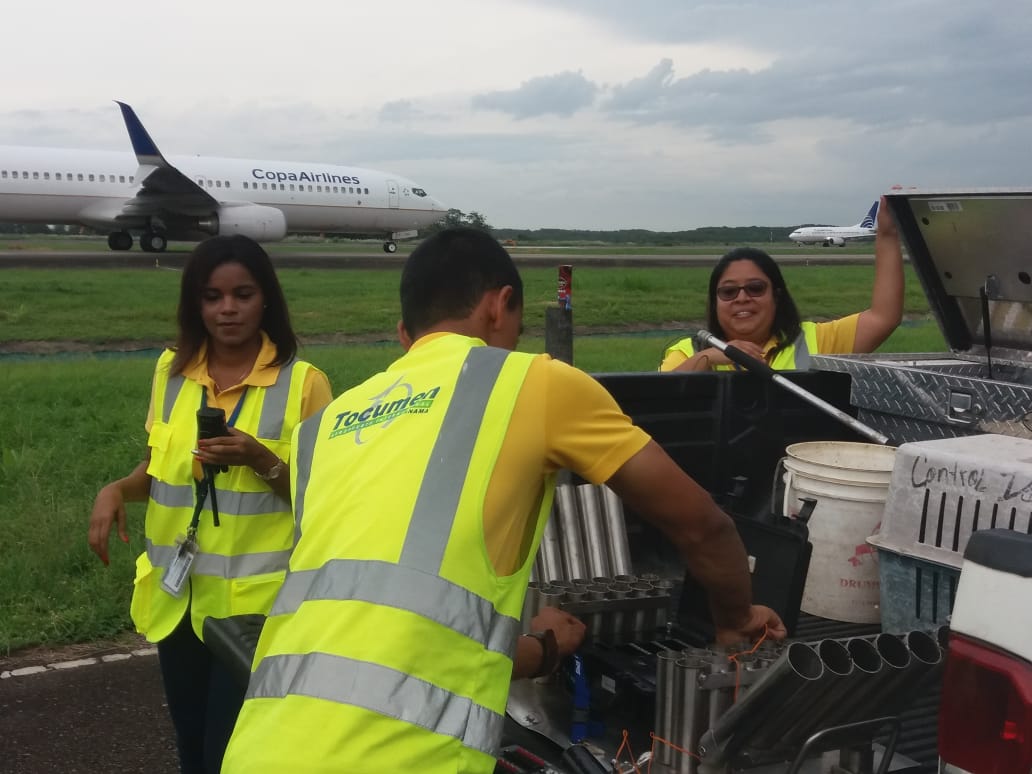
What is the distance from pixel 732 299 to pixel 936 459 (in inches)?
80.3

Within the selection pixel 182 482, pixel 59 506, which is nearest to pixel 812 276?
pixel 59 506

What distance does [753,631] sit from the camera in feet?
6.33

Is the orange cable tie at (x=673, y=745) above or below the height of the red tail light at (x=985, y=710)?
below

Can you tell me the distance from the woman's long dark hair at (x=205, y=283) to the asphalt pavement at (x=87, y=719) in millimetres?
1779

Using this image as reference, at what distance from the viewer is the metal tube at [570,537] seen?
2.57m

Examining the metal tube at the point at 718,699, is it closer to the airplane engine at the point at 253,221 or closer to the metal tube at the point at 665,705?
the metal tube at the point at 665,705

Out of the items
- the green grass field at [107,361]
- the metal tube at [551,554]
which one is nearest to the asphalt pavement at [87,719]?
the green grass field at [107,361]

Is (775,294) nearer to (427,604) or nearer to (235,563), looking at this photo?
(235,563)

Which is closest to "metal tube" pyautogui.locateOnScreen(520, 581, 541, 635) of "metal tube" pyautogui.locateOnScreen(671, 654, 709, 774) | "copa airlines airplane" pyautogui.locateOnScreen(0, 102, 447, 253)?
"metal tube" pyautogui.locateOnScreen(671, 654, 709, 774)

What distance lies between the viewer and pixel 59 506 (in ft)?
21.4

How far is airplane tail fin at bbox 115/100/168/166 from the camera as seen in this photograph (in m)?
35.1

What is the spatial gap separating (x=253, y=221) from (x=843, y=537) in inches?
1282

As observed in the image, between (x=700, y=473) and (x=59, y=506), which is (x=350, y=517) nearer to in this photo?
(x=700, y=473)

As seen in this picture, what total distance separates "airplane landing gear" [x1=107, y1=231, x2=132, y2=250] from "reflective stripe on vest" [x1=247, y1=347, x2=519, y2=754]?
37.8 metres
